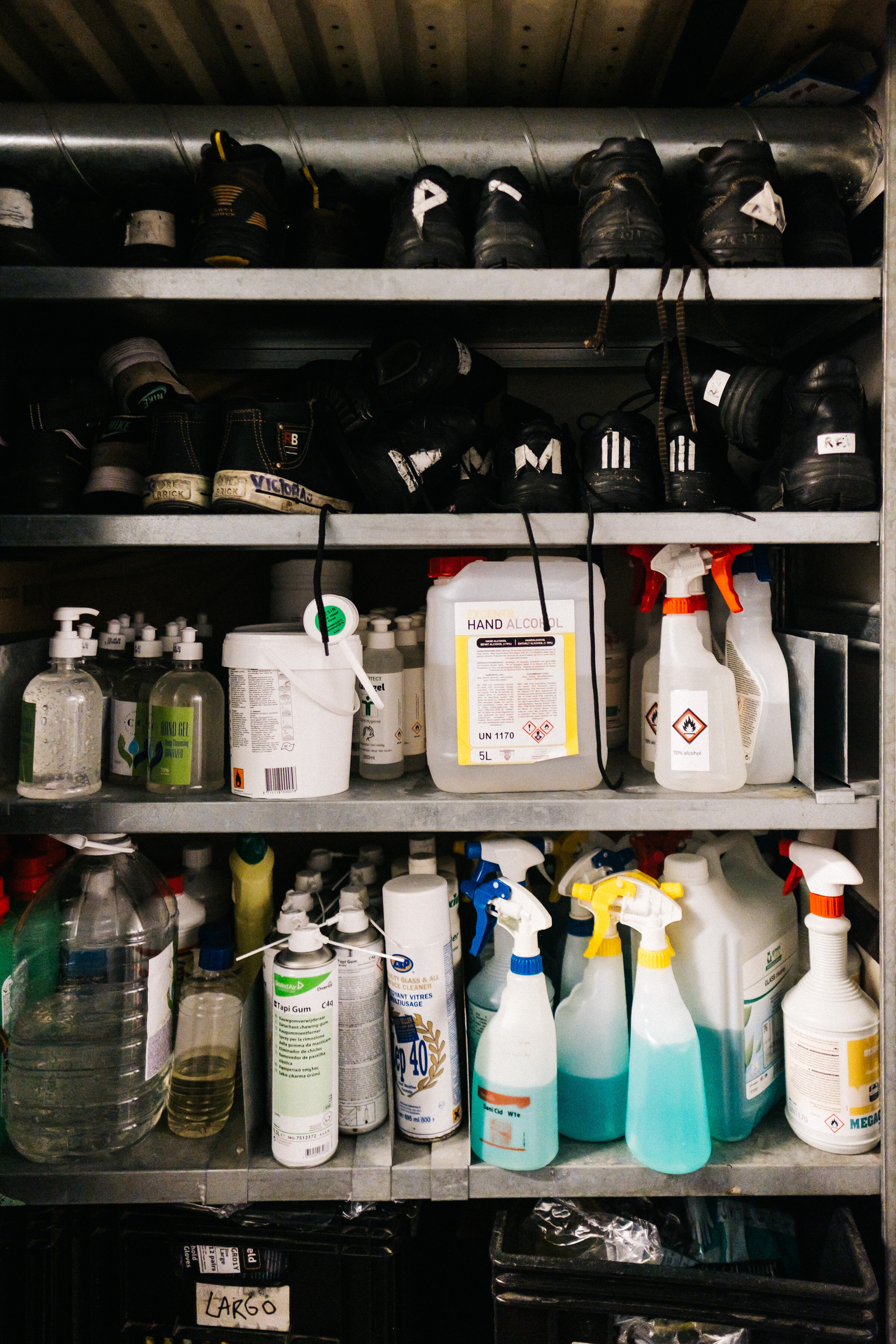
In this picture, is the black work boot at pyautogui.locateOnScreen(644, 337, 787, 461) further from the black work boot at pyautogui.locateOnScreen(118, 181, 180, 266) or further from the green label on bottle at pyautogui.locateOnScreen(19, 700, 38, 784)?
the green label on bottle at pyautogui.locateOnScreen(19, 700, 38, 784)

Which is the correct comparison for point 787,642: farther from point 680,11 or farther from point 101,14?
point 101,14

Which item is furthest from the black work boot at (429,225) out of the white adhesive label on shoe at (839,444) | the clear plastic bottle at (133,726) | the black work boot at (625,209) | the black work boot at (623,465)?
the clear plastic bottle at (133,726)

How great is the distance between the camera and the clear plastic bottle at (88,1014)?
1.12m

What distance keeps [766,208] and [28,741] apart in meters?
1.30

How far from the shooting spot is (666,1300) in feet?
3.30

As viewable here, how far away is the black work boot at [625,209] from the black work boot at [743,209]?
0.07m

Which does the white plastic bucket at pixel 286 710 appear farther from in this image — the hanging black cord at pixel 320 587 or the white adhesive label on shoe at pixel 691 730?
the white adhesive label on shoe at pixel 691 730

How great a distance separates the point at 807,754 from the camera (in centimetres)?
112

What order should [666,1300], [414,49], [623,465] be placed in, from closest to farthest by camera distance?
[666,1300]
[623,465]
[414,49]

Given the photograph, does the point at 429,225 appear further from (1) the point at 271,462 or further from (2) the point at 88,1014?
(2) the point at 88,1014

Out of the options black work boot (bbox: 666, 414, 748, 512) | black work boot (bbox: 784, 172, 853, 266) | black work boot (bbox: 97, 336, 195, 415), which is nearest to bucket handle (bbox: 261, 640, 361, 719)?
black work boot (bbox: 97, 336, 195, 415)

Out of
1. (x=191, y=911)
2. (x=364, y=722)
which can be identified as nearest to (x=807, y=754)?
(x=364, y=722)

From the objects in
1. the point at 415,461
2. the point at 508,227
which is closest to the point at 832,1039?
the point at 415,461

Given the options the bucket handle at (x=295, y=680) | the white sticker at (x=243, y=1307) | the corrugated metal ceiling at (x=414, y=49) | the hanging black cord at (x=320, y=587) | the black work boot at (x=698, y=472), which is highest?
the corrugated metal ceiling at (x=414, y=49)
